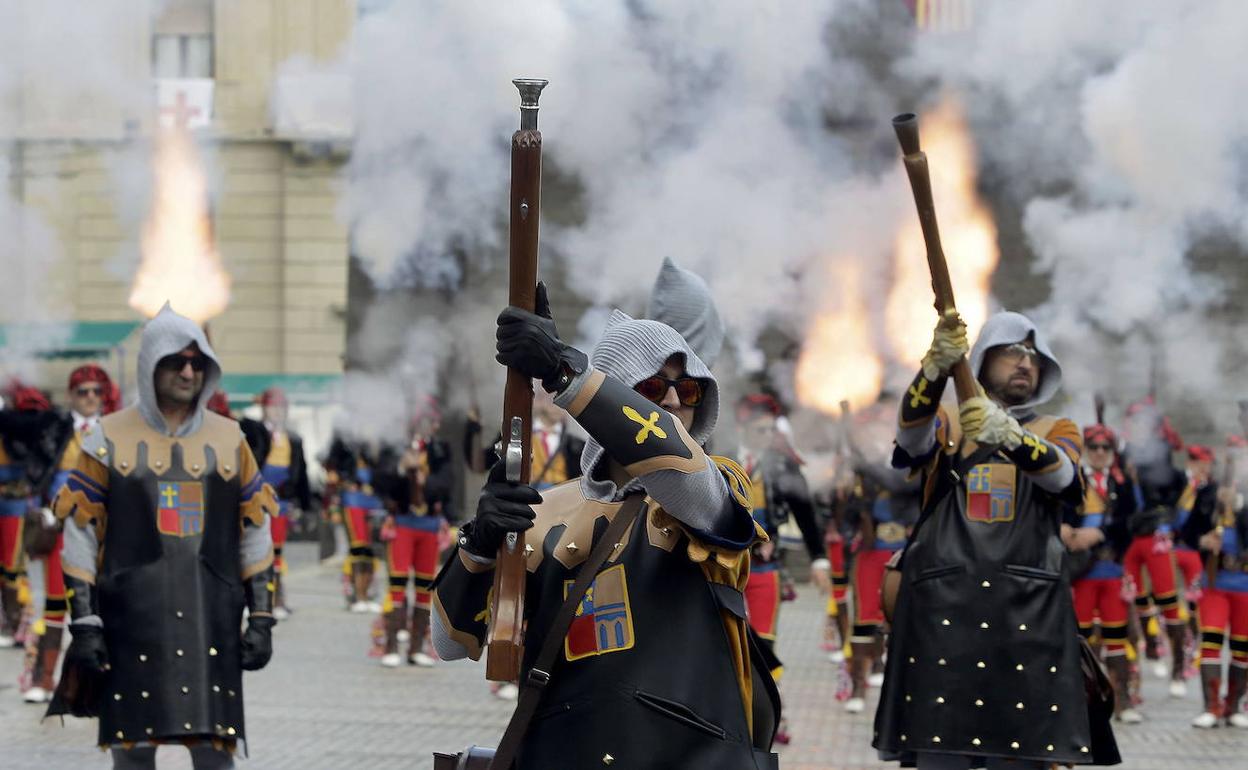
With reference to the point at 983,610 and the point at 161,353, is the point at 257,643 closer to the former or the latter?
the point at 161,353

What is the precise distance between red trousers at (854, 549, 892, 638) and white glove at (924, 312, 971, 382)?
191 inches

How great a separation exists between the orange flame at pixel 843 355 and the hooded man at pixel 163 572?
21.7ft

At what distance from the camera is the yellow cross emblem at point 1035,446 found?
6.62 meters

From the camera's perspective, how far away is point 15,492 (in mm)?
13016

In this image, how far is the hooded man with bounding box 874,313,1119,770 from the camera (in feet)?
22.1

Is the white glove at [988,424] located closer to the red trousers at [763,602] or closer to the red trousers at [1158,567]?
the red trousers at [763,602]

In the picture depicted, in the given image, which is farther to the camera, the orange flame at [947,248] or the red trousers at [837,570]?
the red trousers at [837,570]

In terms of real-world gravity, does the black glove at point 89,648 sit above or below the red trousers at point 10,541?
above

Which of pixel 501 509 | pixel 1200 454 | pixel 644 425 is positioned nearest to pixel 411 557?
pixel 1200 454

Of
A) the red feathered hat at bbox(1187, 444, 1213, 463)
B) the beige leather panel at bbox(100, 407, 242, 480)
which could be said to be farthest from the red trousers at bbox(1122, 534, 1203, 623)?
the beige leather panel at bbox(100, 407, 242, 480)

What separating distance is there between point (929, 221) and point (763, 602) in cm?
375

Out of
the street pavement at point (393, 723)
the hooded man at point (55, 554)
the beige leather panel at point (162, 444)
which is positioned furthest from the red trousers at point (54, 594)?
the beige leather panel at point (162, 444)

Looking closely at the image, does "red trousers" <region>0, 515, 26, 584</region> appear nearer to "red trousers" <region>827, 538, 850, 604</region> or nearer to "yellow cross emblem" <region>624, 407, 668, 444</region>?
"red trousers" <region>827, 538, 850, 604</region>

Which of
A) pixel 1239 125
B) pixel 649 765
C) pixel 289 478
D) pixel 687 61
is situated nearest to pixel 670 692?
pixel 649 765
